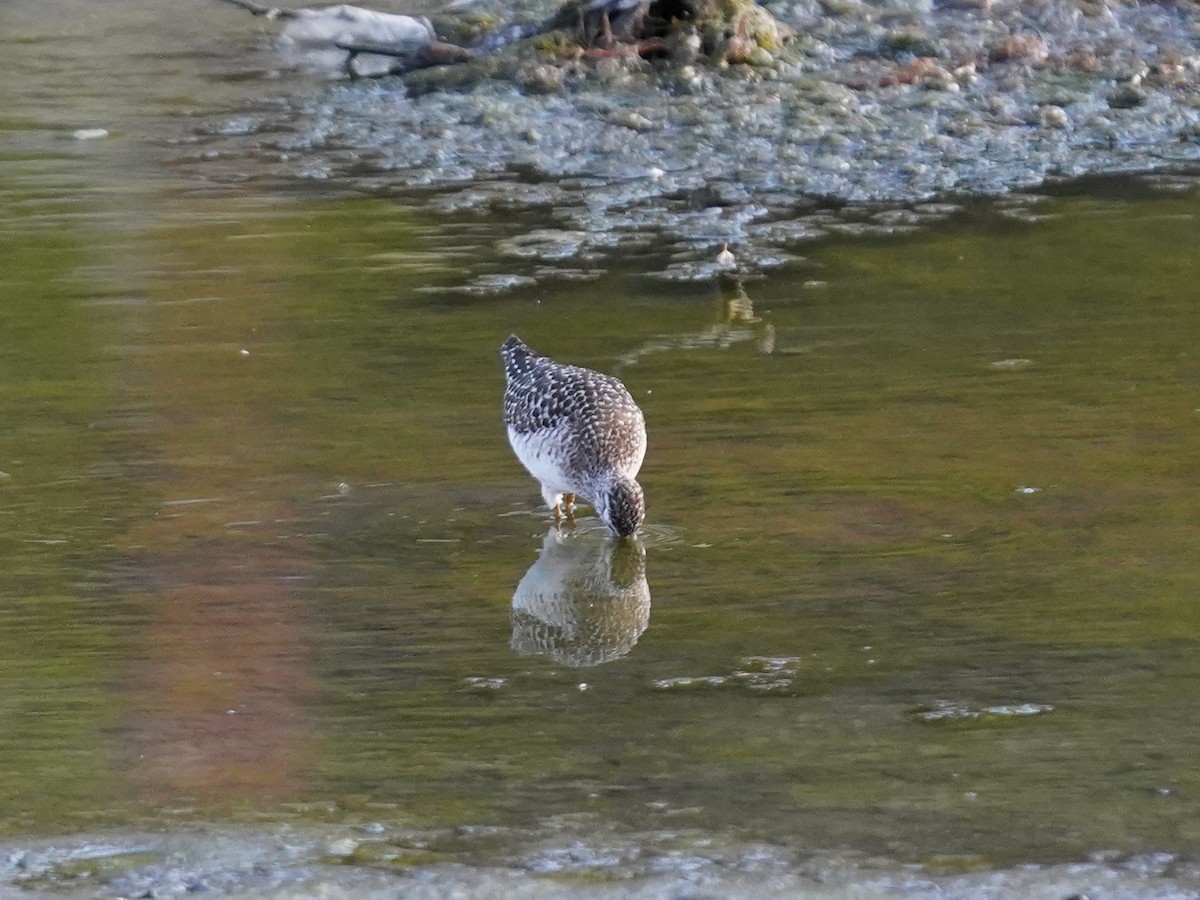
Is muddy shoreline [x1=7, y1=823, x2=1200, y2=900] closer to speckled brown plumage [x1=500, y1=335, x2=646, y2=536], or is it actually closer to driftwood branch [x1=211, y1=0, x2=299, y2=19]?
speckled brown plumage [x1=500, y1=335, x2=646, y2=536]

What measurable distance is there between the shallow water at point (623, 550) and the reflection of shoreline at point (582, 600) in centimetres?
2

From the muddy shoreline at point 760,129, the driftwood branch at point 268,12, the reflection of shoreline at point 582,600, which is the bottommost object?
the reflection of shoreline at point 582,600

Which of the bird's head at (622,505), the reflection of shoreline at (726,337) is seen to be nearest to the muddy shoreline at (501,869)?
the bird's head at (622,505)

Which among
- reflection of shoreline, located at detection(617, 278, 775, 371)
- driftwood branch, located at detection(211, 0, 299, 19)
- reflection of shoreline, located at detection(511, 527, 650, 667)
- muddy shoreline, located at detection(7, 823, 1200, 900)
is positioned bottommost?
muddy shoreline, located at detection(7, 823, 1200, 900)

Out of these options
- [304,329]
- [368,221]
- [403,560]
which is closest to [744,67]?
[368,221]

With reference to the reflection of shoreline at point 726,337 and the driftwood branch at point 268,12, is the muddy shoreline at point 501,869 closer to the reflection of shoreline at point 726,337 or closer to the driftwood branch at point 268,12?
the reflection of shoreline at point 726,337

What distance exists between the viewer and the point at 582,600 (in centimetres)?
489

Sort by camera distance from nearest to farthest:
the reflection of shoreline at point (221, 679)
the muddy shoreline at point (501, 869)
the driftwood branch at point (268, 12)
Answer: the muddy shoreline at point (501, 869) → the reflection of shoreline at point (221, 679) → the driftwood branch at point (268, 12)

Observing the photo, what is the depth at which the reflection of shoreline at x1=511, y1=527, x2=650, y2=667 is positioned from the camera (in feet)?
15.0

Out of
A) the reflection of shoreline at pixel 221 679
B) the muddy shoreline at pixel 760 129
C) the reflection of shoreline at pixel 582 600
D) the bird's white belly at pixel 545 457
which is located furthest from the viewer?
the muddy shoreline at pixel 760 129

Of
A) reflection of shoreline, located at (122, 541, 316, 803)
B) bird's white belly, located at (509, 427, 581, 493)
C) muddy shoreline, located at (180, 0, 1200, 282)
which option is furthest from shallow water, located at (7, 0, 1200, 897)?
muddy shoreline, located at (180, 0, 1200, 282)

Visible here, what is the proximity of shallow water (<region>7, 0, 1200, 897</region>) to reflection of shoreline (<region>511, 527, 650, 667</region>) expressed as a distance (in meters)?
0.02

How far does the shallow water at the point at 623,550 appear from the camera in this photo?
387cm

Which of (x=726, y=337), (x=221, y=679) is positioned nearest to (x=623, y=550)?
(x=221, y=679)
